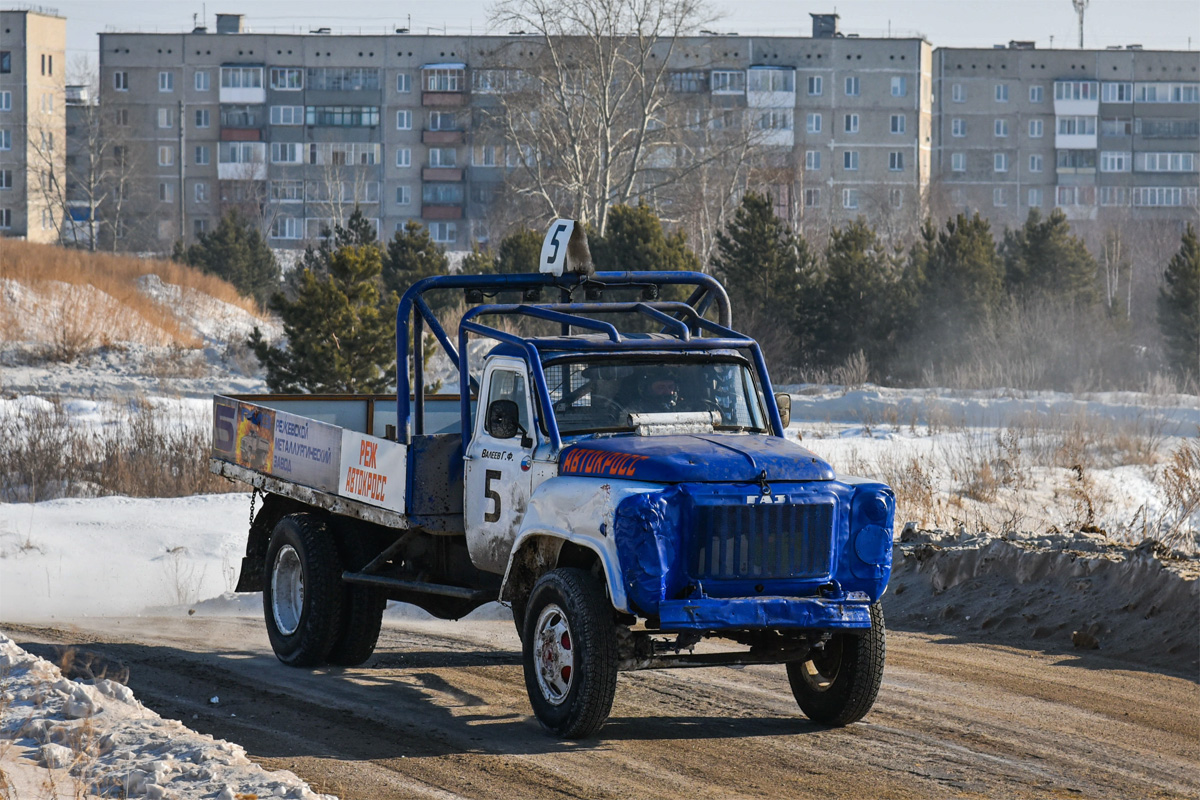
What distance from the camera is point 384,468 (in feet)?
31.8

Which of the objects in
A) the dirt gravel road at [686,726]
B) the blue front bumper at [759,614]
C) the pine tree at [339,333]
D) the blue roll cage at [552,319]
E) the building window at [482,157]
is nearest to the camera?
the dirt gravel road at [686,726]

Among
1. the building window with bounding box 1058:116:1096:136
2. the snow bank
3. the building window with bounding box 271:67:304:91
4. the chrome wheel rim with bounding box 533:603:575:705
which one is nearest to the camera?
the snow bank

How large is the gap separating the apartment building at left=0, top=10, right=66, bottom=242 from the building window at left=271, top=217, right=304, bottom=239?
13.4 meters

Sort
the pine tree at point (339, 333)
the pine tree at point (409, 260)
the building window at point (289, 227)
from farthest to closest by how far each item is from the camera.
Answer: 1. the building window at point (289, 227)
2. the pine tree at point (409, 260)
3. the pine tree at point (339, 333)

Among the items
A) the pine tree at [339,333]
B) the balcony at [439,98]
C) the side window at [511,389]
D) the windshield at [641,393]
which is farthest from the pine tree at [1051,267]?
the balcony at [439,98]

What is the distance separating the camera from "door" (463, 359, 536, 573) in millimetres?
8828

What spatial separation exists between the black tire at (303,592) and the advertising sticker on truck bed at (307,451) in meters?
0.36

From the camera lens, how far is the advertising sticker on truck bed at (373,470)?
31.3ft

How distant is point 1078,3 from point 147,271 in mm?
73696

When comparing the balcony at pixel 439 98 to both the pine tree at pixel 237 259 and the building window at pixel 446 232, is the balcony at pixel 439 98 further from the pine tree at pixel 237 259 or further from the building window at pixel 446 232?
the pine tree at pixel 237 259

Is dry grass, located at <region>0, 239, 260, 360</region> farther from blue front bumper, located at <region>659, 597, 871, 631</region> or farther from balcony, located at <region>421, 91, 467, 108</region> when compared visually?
blue front bumper, located at <region>659, 597, 871, 631</region>

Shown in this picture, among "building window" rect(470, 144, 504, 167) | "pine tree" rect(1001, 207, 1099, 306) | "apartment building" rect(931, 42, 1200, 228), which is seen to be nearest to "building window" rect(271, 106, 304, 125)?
"building window" rect(470, 144, 504, 167)

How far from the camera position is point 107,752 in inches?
285

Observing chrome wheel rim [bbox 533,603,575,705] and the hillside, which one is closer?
chrome wheel rim [bbox 533,603,575,705]
